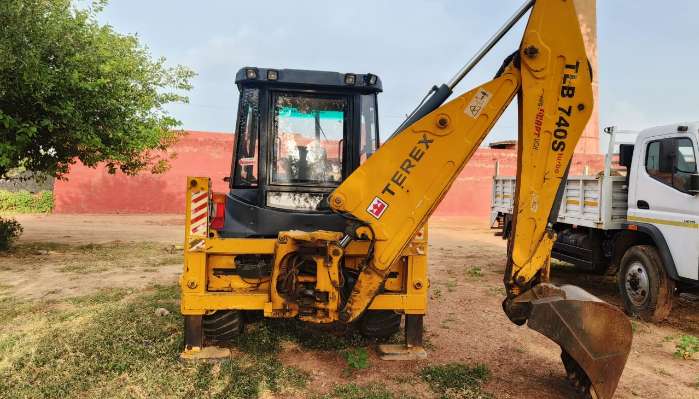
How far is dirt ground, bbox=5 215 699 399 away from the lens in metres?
4.06

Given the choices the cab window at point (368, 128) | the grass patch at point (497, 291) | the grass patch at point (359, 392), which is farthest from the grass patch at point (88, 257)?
the grass patch at point (359, 392)

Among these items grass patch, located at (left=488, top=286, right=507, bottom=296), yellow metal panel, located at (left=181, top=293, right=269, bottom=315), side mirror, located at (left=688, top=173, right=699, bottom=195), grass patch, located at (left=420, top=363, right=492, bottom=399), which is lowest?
grass patch, located at (left=488, top=286, right=507, bottom=296)

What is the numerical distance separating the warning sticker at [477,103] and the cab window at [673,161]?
11.8 feet

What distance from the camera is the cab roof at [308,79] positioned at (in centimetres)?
445

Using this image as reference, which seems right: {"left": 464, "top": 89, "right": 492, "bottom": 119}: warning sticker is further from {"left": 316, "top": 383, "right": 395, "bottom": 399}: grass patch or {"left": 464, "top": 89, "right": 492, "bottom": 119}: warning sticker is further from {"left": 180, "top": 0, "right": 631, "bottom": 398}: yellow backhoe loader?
{"left": 316, "top": 383, "right": 395, "bottom": 399}: grass patch

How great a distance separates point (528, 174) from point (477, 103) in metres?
0.59

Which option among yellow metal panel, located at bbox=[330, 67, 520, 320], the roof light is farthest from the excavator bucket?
the roof light

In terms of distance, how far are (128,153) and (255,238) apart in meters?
7.12

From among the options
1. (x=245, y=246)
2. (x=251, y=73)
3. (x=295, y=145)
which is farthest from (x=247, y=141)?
(x=245, y=246)

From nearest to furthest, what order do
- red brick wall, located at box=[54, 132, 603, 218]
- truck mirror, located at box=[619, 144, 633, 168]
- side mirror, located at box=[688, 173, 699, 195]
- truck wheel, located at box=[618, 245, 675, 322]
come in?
side mirror, located at box=[688, 173, 699, 195] < truck wheel, located at box=[618, 245, 675, 322] < truck mirror, located at box=[619, 144, 633, 168] < red brick wall, located at box=[54, 132, 603, 218]

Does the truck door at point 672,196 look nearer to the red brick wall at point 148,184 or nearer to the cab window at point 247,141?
the cab window at point 247,141

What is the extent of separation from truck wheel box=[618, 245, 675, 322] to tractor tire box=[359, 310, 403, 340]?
3356 millimetres

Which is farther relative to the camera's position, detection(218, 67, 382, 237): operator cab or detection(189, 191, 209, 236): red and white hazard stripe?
detection(218, 67, 382, 237): operator cab

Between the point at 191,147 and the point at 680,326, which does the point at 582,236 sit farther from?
the point at 191,147
